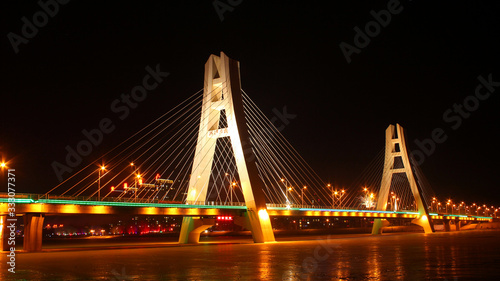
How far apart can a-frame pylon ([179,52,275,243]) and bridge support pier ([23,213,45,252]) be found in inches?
398

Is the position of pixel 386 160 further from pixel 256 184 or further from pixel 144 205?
pixel 144 205

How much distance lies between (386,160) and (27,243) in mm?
49133

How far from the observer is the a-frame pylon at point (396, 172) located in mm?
63000

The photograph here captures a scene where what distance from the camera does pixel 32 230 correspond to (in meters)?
26.1

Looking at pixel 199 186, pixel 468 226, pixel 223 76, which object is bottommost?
pixel 468 226

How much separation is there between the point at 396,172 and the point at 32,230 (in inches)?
1928

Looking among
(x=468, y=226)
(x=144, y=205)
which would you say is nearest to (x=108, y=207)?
(x=144, y=205)

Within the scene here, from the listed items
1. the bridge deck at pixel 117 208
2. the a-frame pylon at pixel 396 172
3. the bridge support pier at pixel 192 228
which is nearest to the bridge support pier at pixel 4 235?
the bridge deck at pixel 117 208

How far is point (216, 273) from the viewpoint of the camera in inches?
559

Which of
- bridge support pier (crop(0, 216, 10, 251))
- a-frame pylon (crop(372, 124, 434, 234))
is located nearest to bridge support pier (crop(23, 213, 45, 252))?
bridge support pier (crop(0, 216, 10, 251))

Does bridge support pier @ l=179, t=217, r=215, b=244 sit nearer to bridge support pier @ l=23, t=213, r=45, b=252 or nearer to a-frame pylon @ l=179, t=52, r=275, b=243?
a-frame pylon @ l=179, t=52, r=275, b=243

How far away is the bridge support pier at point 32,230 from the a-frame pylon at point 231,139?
10.1 meters

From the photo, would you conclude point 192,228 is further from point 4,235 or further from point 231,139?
point 4,235

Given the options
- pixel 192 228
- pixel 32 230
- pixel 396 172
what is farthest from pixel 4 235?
pixel 396 172
